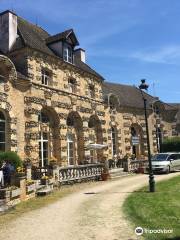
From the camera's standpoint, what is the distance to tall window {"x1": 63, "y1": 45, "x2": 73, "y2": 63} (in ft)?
84.0

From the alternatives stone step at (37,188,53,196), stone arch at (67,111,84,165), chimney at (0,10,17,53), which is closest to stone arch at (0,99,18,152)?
stone step at (37,188,53,196)

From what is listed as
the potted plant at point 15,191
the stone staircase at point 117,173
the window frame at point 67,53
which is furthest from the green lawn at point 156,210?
the window frame at point 67,53

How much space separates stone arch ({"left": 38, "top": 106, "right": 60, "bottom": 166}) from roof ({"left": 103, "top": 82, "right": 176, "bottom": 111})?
10.0 meters

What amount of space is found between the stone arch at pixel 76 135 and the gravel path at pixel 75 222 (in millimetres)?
11075

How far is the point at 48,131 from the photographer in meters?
22.8

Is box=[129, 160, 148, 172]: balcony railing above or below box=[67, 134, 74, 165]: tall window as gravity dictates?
below

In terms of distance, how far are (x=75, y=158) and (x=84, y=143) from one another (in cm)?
139

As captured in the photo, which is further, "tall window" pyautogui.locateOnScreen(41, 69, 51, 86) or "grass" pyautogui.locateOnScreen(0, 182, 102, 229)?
"tall window" pyautogui.locateOnScreen(41, 69, 51, 86)

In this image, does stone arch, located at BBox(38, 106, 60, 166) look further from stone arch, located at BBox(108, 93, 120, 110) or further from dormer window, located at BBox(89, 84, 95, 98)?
stone arch, located at BBox(108, 93, 120, 110)

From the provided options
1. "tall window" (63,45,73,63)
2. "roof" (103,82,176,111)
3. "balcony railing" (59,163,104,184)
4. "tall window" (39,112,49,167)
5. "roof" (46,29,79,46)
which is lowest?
"balcony railing" (59,163,104,184)

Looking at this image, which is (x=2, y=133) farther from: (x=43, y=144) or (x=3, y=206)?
(x=3, y=206)

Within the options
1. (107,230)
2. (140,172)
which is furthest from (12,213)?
(140,172)

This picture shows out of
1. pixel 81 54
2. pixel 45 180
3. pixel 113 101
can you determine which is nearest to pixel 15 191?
pixel 45 180

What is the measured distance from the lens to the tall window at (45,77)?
2305 centimetres
